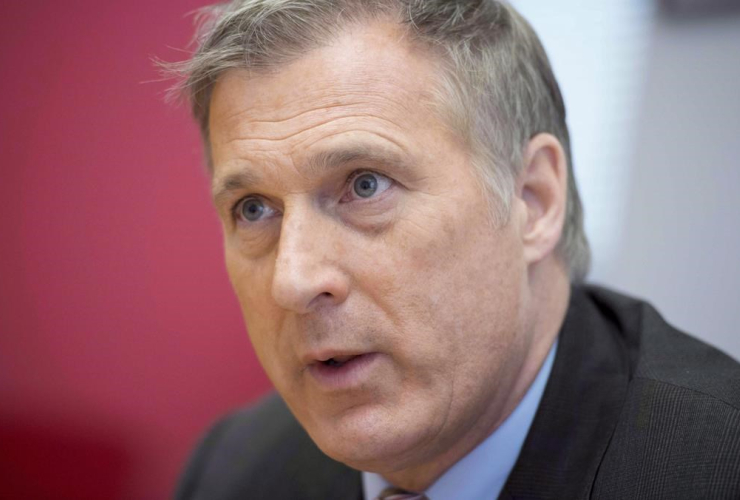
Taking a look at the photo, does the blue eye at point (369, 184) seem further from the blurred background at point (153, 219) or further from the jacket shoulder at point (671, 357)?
the blurred background at point (153, 219)

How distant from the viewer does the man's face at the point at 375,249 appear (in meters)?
1.37

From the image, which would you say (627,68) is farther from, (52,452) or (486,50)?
(52,452)

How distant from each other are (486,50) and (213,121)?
0.62 meters

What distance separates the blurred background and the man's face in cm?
129

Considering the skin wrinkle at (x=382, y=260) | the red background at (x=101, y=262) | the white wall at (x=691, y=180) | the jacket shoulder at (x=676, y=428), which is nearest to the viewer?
the jacket shoulder at (x=676, y=428)

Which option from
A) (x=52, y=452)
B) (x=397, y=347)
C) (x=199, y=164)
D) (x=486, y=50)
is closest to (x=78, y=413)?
(x=52, y=452)

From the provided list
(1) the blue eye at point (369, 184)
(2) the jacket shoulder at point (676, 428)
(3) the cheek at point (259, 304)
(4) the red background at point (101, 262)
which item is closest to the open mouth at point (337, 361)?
(3) the cheek at point (259, 304)

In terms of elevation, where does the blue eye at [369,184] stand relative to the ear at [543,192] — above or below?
above

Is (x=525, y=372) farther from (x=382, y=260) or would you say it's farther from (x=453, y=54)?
(x=453, y=54)

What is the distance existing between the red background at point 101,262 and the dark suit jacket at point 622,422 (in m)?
0.99

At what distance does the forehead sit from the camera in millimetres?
1408

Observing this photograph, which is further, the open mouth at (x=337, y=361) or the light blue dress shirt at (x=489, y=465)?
the light blue dress shirt at (x=489, y=465)

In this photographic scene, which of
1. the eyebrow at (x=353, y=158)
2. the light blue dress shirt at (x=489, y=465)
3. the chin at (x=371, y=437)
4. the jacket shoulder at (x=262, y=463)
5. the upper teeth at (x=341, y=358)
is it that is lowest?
the jacket shoulder at (x=262, y=463)

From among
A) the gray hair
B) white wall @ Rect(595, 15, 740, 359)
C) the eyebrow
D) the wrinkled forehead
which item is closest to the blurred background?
white wall @ Rect(595, 15, 740, 359)
